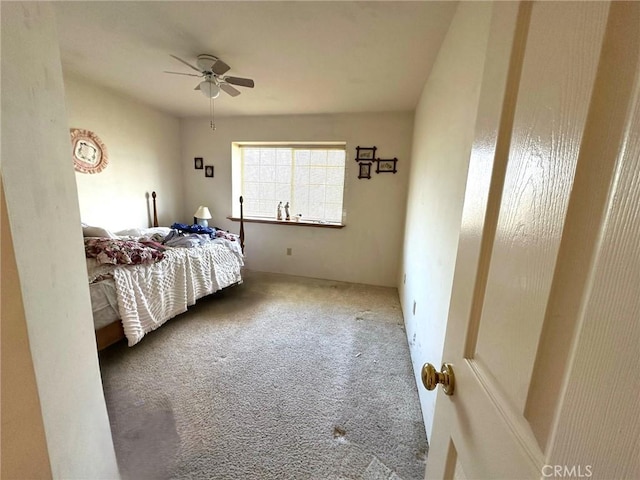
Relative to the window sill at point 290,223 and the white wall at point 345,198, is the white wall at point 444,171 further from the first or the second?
the window sill at point 290,223

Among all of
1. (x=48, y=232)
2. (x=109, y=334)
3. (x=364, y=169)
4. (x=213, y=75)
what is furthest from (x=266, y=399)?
(x=364, y=169)

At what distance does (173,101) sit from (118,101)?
574 millimetres

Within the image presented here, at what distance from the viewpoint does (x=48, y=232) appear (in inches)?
28.3

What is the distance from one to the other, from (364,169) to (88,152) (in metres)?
3.10

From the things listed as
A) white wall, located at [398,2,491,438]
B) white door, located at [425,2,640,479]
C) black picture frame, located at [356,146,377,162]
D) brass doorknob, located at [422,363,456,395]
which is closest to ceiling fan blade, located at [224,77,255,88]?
white wall, located at [398,2,491,438]

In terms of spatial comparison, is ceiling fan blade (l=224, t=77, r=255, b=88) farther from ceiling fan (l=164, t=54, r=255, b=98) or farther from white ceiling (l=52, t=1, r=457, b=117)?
white ceiling (l=52, t=1, r=457, b=117)

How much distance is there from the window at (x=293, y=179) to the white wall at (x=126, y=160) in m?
1.00

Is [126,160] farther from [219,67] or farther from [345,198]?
[345,198]

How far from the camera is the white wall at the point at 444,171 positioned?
117 centimetres

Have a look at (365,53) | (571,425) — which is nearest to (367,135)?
(365,53)

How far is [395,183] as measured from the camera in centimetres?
341

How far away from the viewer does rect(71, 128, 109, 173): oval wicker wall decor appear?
8.71ft

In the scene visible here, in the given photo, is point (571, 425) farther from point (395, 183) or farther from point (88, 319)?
point (395, 183)

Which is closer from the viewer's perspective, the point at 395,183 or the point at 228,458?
the point at 228,458
